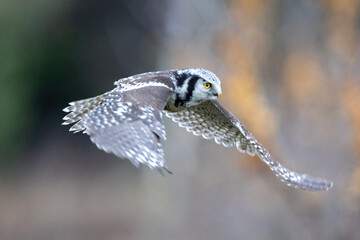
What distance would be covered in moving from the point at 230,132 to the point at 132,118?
1563 mm

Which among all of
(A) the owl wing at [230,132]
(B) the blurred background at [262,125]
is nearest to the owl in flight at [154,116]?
(A) the owl wing at [230,132]

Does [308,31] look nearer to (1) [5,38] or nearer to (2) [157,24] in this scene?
(2) [157,24]

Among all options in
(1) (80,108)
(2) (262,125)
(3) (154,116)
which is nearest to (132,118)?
(3) (154,116)

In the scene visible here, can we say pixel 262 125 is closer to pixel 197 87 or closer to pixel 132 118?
pixel 197 87

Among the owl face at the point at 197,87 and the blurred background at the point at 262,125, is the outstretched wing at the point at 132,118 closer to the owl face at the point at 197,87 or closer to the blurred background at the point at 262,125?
the owl face at the point at 197,87

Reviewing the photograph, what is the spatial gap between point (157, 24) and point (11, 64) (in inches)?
144

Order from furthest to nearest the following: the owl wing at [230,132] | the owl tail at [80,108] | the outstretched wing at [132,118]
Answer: the owl wing at [230,132] → the owl tail at [80,108] → the outstretched wing at [132,118]

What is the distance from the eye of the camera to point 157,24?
14375 millimetres

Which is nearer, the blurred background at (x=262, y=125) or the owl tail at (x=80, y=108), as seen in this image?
the owl tail at (x=80, y=108)

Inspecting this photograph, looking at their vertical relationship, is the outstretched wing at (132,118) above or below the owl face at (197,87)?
below

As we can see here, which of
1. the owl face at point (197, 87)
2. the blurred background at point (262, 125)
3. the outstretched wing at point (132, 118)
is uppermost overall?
the blurred background at point (262, 125)

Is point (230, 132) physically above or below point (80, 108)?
above

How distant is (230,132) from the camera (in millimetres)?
7418

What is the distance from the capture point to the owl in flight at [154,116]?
5781 millimetres
